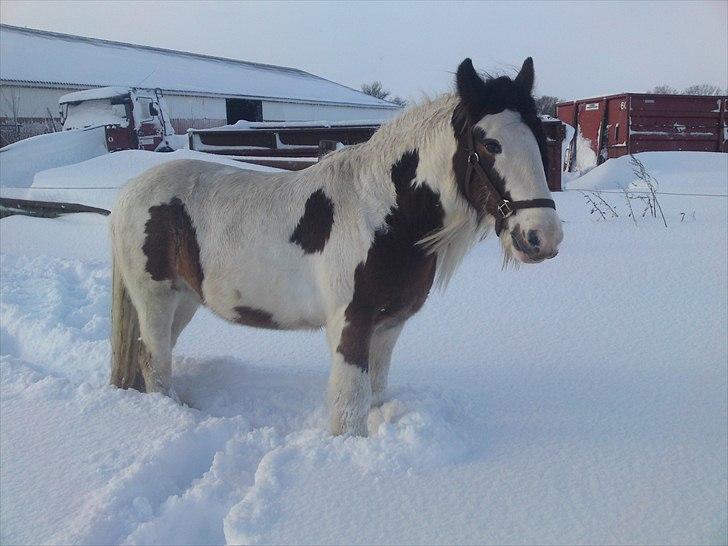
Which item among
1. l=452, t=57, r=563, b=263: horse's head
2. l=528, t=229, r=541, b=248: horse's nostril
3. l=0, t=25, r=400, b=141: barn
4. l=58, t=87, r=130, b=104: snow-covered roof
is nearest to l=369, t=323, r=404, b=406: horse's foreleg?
l=452, t=57, r=563, b=263: horse's head

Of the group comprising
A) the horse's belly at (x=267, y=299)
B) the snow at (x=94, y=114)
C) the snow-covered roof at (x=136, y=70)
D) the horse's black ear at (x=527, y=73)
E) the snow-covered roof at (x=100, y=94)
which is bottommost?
the horse's belly at (x=267, y=299)

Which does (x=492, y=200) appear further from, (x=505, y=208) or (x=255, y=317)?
(x=255, y=317)

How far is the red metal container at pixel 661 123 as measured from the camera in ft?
42.0

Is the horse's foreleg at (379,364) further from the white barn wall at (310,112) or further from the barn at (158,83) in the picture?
the white barn wall at (310,112)

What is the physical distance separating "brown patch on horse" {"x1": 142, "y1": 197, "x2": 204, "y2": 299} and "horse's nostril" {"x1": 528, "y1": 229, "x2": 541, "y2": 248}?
1576mm

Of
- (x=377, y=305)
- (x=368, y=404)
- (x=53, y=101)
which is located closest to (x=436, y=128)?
(x=377, y=305)

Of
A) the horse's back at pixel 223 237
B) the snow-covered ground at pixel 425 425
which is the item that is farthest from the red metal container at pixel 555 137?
the horse's back at pixel 223 237

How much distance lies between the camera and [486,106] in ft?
6.44

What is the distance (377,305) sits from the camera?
2248mm

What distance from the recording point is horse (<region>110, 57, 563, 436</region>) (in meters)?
1.96

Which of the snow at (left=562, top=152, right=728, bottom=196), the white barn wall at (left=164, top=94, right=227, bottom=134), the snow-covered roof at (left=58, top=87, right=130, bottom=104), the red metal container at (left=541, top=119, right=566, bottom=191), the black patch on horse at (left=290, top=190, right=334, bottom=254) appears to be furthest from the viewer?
the white barn wall at (left=164, top=94, right=227, bottom=134)

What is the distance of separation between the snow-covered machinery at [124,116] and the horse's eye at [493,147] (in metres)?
11.1

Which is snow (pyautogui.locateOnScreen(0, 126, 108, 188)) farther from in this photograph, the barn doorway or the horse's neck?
the barn doorway

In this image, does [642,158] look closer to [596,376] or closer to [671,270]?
[671,270]
